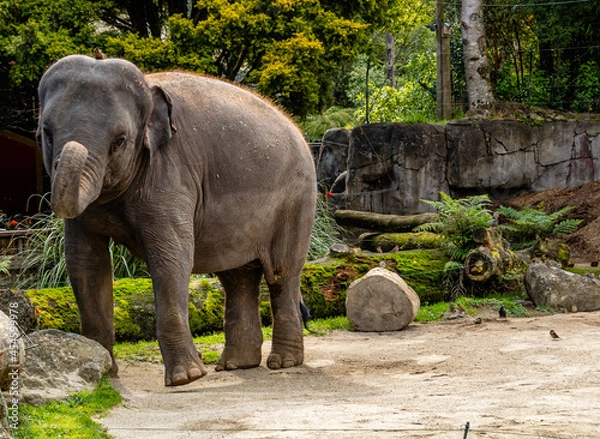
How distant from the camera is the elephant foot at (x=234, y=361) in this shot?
9102mm

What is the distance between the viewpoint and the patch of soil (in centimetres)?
1695

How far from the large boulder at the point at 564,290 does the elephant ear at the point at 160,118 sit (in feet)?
19.9

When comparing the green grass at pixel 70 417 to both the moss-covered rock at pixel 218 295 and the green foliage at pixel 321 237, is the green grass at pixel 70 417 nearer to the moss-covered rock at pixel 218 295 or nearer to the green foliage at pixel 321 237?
the moss-covered rock at pixel 218 295

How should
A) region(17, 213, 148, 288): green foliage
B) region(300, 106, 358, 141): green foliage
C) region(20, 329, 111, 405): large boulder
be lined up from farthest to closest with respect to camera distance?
region(300, 106, 358, 141): green foliage
region(17, 213, 148, 288): green foliage
region(20, 329, 111, 405): large boulder

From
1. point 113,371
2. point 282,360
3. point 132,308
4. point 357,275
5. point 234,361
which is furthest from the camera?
point 357,275

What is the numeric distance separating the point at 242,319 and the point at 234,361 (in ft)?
1.26

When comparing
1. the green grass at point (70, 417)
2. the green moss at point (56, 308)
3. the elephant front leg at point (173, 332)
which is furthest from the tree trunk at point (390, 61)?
the green grass at point (70, 417)

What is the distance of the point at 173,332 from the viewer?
295 inches

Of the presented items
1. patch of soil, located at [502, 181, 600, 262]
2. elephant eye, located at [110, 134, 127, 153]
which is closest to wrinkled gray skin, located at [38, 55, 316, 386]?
elephant eye, located at [110, 134, 127, 153]

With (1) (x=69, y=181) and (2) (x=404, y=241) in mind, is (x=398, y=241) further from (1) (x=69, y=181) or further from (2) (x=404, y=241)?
(1) (x=69, y=181)

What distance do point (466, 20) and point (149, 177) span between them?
587 inches

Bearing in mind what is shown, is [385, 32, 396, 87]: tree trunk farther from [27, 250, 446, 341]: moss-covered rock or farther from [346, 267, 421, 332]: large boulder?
[346, 267, 421, 332]: large boulder

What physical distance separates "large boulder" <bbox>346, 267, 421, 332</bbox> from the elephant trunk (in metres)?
5.19

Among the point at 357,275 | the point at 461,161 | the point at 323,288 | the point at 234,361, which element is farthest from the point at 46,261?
the point at 461,161
